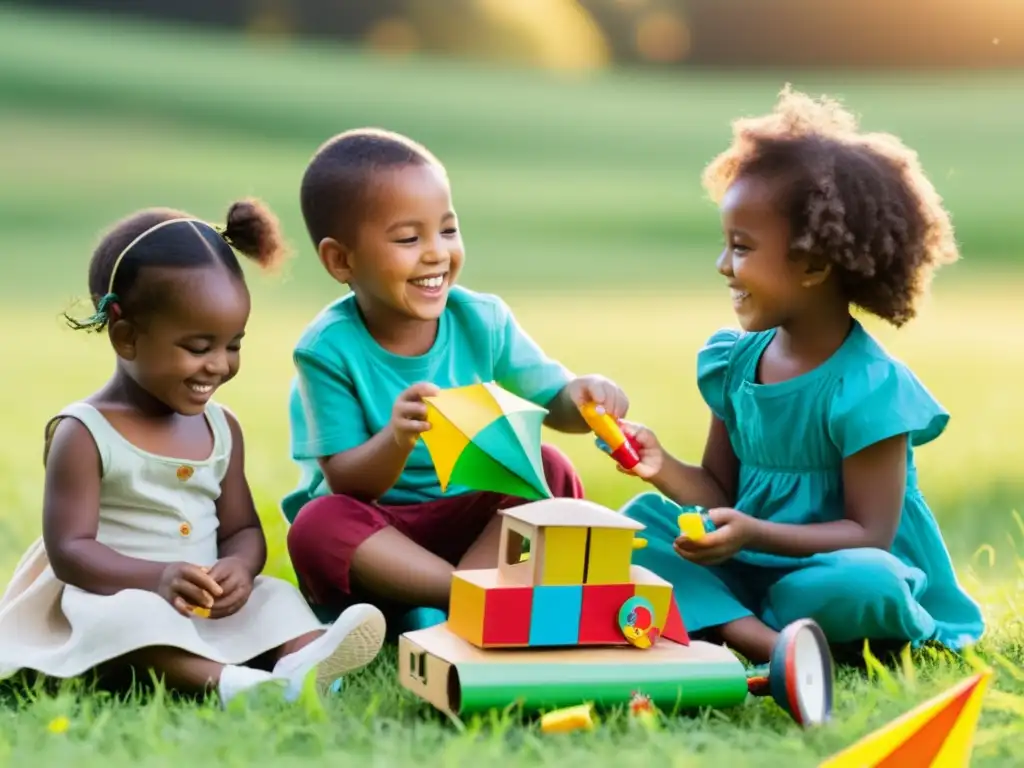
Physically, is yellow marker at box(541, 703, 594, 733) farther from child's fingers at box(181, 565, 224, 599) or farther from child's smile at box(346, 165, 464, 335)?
child's smile at box(346, 165, 464, 335)

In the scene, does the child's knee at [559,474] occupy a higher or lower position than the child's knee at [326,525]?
higher

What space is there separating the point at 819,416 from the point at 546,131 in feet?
30.7

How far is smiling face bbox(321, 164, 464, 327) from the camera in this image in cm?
299

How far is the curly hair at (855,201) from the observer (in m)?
2.88

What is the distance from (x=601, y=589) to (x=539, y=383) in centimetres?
89

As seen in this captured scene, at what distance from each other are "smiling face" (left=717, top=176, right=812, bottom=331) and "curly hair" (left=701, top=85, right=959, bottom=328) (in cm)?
3

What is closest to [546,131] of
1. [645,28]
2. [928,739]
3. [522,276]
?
[645,28]

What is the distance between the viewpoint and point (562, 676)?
7.67 feet

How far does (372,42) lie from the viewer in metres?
13.3

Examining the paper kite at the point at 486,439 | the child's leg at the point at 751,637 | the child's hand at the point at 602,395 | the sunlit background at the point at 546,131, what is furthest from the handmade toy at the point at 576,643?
the sunlit background at the point at 546,131

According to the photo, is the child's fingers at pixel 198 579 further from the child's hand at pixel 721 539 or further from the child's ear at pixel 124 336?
the child's hand at pixel 721 539

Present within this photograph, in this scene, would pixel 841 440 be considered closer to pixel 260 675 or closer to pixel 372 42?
pixel 260 675

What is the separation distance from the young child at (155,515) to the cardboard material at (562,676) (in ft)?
0.60

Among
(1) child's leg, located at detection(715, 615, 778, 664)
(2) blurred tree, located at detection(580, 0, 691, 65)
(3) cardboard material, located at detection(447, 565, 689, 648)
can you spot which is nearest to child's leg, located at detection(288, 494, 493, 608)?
(3) cardboard material, located at detection(447, 565, 689, 648)
